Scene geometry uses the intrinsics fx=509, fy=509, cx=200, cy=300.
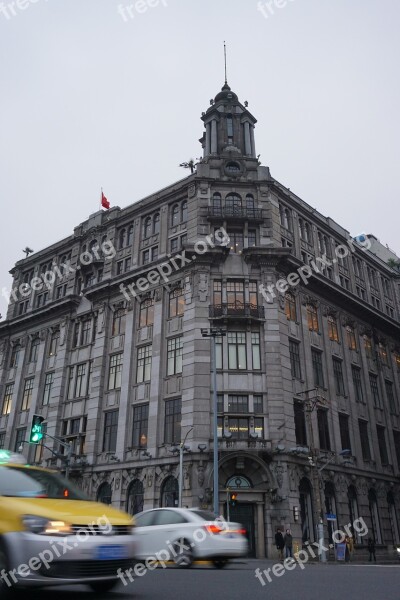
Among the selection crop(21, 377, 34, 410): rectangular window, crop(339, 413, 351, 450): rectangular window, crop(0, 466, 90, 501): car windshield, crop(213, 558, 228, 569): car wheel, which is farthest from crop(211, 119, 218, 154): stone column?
crop(0, 466, 90, 501): car windshield

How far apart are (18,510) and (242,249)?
3158cm

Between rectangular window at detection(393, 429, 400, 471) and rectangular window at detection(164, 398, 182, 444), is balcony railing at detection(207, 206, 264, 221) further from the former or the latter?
rectangular window at detection(393, 429, 400, 471)

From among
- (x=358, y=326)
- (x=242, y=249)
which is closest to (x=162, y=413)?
(x=242, y=249)

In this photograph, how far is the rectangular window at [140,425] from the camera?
33562 mm

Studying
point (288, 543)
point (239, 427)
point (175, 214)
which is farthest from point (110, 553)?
point (175, 214)

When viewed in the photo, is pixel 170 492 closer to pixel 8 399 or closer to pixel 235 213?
pixel 235 213

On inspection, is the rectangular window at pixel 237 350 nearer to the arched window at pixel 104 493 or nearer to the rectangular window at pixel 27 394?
the arched window at pixel 104 493

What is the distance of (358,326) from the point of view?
43875mm

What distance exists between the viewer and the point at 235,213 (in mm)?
37500

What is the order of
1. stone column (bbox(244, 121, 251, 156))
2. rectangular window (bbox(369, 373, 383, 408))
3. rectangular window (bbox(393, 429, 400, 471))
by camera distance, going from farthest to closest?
stone column (bbox(244, 121, 251, 156))
rectangular window (bbox(369, 373, 383, 408))
rectangular window (bbox(393, 429, 400, 471))

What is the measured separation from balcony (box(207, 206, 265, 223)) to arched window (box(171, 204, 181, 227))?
344cm

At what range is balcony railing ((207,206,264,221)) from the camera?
37.2 m

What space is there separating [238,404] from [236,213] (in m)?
14.2

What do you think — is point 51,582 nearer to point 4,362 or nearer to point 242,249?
point 242,249
